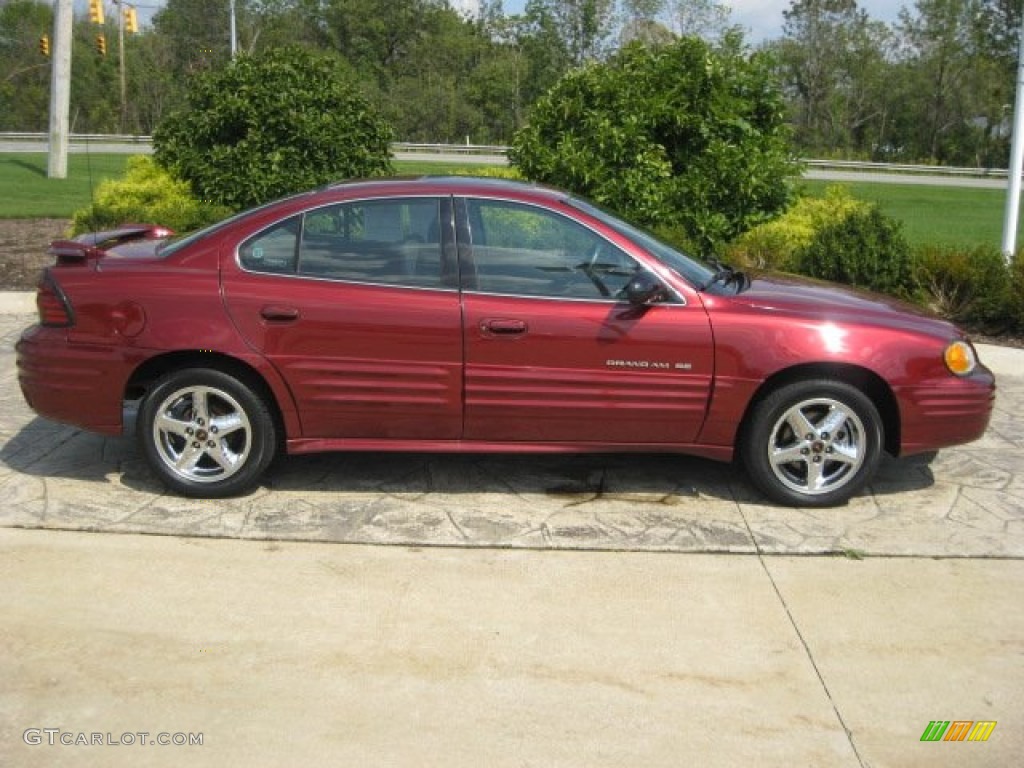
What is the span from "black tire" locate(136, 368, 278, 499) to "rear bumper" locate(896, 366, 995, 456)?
3.06m

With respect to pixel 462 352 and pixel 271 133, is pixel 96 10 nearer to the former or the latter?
pixel 271 133

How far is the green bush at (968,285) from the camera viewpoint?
32.4ft

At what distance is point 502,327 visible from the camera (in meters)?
5.43

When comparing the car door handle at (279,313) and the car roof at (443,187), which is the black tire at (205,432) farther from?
the car roof at (443,187)

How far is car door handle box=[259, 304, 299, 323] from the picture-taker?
5457 mm

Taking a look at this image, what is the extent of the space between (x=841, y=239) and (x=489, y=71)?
46248 mm

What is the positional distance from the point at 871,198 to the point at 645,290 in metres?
22.9

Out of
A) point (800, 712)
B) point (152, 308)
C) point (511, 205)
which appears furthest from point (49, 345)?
point (800, 712)

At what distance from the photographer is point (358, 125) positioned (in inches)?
458

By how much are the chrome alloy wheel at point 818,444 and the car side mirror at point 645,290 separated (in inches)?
33.0

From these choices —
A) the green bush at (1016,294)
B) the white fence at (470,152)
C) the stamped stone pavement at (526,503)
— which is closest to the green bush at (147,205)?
the stamped stone pavement at (526,503)

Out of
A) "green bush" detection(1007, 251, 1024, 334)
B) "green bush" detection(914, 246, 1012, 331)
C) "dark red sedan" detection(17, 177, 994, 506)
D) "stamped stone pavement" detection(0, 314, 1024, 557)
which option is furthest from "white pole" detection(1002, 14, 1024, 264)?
"dark red sedan" detection(17, 177, 994, 506)

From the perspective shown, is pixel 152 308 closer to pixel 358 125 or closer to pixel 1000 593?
pixel 1000 593

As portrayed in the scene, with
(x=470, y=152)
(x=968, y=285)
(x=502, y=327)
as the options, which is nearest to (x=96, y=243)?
(x=502, y=327)
